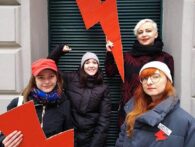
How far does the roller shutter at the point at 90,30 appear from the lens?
171 inches

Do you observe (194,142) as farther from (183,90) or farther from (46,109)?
(183,90)

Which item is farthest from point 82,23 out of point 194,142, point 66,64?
point 194,142

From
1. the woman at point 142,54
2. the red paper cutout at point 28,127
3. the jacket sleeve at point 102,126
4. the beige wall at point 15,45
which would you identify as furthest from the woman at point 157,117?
the beige wall at point 15,45

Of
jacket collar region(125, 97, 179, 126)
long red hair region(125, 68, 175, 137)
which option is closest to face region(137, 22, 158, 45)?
long red hair region(125, 68, 175, 137)

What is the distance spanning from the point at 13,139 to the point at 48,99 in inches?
19.2

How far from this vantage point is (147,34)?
3.59m

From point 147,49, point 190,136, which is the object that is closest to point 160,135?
point 190,136

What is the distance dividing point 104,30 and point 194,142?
1.97 metres

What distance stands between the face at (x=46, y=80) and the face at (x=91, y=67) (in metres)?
0.57

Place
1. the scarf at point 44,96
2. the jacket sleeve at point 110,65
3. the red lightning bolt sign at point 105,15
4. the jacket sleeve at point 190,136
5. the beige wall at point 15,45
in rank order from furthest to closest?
the red lightning bolt sign at point 105,15 → the jacket sleeve at point 110,65 → the beige wall at point 15,45 → the scarf at point 44,96 → the jacket sleeve at point 190,136

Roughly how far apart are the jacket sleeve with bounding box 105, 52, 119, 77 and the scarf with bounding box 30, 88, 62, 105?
112 cm

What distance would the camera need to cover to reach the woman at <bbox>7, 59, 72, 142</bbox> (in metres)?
2.89

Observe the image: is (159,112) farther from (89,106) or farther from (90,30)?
(90,30)

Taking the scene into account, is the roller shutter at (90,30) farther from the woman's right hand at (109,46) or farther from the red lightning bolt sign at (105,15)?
the woman's right hand at (109,46)
